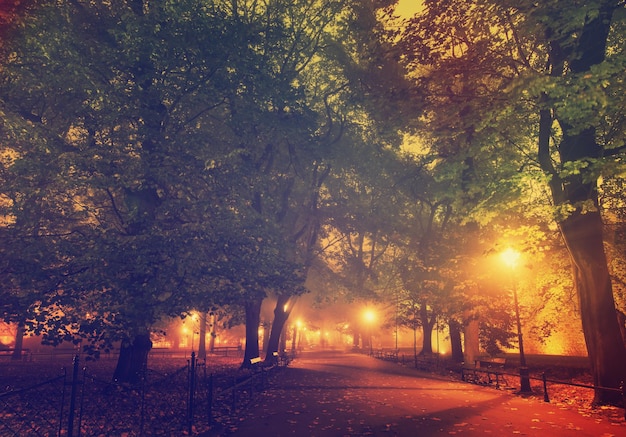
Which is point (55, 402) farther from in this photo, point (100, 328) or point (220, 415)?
point (220, 415)

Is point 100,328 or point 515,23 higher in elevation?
point 515,23

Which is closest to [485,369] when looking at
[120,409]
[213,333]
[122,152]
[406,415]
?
[406,415]

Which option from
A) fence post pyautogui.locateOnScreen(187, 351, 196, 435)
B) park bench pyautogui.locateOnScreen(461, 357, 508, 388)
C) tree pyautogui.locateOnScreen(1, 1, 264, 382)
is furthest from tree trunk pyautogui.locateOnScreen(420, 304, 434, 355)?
fence post pyautogui.locateOnScreen(187, 351, 196, 435)

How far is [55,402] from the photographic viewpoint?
1198cm

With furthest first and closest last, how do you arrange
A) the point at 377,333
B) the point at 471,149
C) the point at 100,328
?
1. the point at 377,333
2. the point at 471,149
3. the point at 100,328

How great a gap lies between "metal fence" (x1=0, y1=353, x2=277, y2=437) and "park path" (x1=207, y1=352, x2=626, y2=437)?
843mm

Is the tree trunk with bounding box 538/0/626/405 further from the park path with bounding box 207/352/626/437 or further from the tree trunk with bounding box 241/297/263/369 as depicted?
the tree trunk with bounding box 241/297/263/369

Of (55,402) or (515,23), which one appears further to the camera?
(515,23)

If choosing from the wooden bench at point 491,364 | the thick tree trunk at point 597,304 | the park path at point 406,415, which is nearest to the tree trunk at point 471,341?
the wooden bench at point 491,364

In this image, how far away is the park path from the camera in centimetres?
891

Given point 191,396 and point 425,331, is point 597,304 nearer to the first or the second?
point 191,396

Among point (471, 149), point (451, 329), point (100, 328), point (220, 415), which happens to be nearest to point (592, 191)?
point (471, 149)

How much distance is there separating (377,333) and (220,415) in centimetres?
7696

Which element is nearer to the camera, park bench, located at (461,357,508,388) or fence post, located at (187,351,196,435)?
fence post, located at (187,351,196,435)
